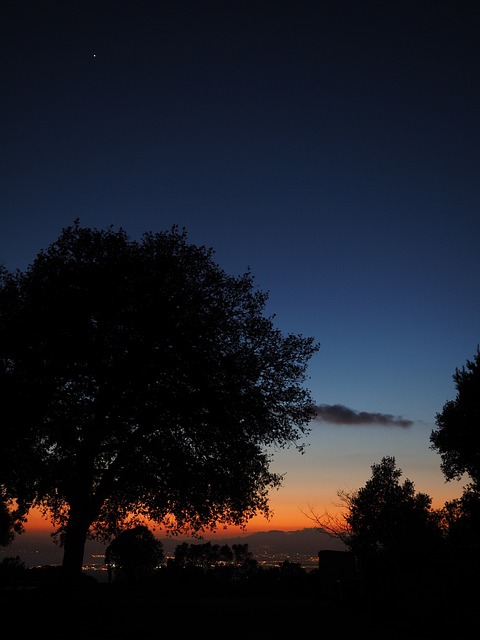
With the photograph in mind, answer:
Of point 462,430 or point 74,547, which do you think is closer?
point 74,547

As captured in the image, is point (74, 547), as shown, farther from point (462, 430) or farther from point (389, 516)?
point (389, 516)

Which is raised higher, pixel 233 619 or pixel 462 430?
pixel 462 430

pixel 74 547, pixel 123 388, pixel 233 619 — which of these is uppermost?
pixel 123 388

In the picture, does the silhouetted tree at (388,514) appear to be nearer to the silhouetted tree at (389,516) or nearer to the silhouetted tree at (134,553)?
the silhouetted tree at (389,516)

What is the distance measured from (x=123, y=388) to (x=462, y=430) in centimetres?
2695

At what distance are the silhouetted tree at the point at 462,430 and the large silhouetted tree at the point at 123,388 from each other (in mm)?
19313

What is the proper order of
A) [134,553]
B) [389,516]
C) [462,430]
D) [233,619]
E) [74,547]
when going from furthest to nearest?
1. [134,553]
2. [389,516]
3. [462,430]
4. [233,619]
5. [74,547]

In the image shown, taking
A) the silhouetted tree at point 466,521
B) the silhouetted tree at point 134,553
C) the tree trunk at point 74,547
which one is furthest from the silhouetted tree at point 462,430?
the silhouetted tree at point 134,553

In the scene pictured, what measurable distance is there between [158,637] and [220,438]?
29.5 ft

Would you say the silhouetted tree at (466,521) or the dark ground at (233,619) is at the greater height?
the silhouetted tree at (466,521)

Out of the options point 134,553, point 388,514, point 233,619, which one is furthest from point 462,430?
point 134,553

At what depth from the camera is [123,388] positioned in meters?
23.6

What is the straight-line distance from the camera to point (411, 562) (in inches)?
984

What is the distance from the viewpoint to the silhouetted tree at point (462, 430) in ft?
126
